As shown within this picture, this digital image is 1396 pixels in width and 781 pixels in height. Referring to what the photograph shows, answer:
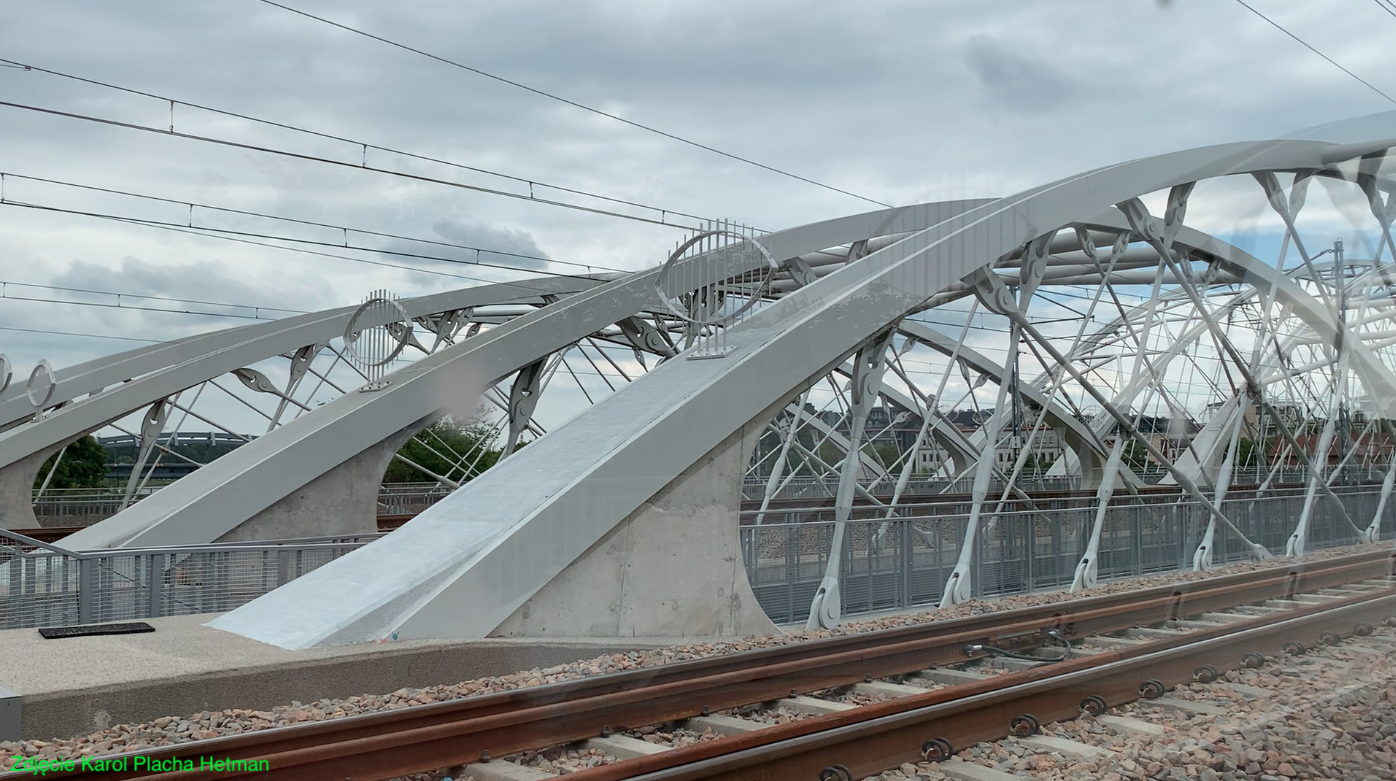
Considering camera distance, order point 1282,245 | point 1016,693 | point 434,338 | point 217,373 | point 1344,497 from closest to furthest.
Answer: point 1282,245 < point 1016,693 < point 1344,497 < point 217,373 < point 434,338

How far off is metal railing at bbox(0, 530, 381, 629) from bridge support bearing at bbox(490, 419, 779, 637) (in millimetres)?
3221

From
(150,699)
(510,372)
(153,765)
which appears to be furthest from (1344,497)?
(510,372)

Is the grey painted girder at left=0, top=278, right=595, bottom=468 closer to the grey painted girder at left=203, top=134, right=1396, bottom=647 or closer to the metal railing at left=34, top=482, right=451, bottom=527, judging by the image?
the metal railing at left=34, top=482, right=451, bottom=527

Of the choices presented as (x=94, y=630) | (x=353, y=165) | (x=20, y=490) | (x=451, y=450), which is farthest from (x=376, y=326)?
(x=94, y=630)

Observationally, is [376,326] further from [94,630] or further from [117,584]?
[94,630]

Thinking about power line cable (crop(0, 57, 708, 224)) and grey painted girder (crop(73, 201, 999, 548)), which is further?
grey painted girder (crop(73, 201, 999, 548))

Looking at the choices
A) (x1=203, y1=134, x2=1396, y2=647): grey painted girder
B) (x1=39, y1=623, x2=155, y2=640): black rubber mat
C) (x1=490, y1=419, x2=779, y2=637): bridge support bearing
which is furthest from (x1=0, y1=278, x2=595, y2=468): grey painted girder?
(x1=490, y1=419, x2=779, y2=637): bridge support bearing

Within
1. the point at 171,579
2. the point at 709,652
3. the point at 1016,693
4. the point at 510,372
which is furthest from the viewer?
the point at 510,372

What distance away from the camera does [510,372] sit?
21.1 metres

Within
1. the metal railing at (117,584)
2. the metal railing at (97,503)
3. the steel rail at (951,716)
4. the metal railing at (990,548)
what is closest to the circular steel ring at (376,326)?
the metal railing at (97,503)

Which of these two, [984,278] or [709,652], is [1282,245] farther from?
[984,278]

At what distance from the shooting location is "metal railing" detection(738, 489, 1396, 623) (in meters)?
12.7

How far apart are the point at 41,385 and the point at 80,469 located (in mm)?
10863

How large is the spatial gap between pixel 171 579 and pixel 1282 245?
11492 mm
